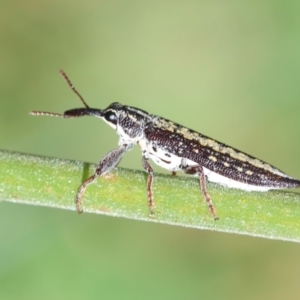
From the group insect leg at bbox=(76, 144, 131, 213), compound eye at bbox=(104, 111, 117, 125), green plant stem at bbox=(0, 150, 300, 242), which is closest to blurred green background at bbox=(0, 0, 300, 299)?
compound eye at bbox=(104, 111, 117, 125)

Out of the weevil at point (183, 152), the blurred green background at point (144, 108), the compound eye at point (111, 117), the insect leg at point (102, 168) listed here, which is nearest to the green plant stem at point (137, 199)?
the insect leg at point (102, 168)

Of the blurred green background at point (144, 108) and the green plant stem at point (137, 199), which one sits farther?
the blurred green background at point (144, 108)

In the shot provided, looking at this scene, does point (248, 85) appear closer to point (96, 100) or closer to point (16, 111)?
point (96, 100)

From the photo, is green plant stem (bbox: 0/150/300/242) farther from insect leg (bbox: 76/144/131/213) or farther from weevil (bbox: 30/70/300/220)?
weevil (bbox: 30/70/300/220)

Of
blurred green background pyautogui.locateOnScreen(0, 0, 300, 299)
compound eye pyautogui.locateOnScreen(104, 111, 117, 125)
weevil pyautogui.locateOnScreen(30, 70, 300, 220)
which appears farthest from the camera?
blurred green background pyautogui.locateOnScreen(0, 0, 300, 299)

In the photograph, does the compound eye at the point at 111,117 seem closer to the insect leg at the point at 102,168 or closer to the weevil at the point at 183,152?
the weevil at the point at 183,152
